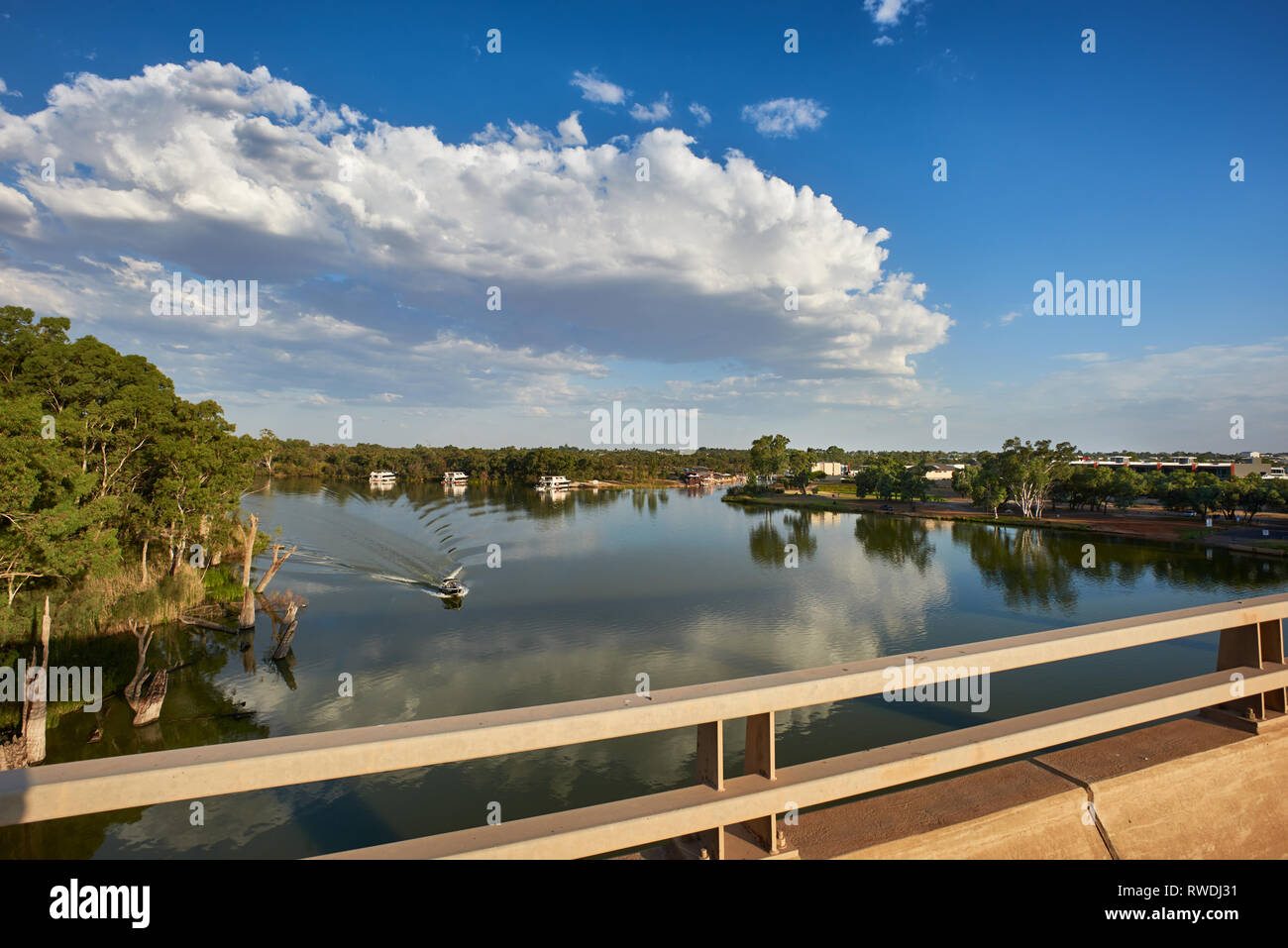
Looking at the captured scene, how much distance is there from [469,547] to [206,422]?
615 inches

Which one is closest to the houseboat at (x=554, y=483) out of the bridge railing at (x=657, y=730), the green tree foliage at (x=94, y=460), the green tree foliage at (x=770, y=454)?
the green tree foliage at (x=770, y=454)

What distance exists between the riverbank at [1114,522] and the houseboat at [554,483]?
2645 cm

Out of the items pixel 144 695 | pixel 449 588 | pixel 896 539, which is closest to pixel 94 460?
pixel 144 695

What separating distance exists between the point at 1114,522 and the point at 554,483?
58338mm

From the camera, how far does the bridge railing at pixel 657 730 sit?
1634mm

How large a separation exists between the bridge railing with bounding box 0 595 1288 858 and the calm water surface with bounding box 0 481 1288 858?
25.6 feet

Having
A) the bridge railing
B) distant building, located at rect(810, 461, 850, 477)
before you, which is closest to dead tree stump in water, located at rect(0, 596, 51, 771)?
the bridge railing

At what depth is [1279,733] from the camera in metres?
3.34

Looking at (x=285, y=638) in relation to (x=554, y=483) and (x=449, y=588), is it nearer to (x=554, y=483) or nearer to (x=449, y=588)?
(x=449, y=588)

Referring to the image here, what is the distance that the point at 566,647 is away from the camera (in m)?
17.0

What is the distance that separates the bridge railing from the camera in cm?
163

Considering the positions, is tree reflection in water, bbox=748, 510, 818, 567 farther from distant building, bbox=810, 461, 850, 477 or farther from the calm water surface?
distant building, bbox=810, 461, 850, 477
